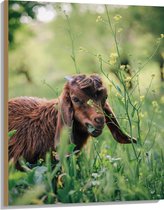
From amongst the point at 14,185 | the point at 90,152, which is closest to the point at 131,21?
the point at 90,152

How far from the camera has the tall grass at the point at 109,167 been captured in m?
3.39

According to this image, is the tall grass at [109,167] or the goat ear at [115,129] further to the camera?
the goat ear at [115,129]

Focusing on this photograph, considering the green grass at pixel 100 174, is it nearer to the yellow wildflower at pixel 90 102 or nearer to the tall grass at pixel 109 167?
the tall grass at pixel 109 167

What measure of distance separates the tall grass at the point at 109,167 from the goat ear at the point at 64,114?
0.12ft

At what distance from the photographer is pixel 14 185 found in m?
3.36

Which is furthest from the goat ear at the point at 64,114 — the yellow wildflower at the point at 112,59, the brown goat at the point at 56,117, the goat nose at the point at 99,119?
the yellow wildflower at the point at 112,59

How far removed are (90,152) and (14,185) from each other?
0.42m

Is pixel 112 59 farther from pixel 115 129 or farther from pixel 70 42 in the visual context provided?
pixel 115 129

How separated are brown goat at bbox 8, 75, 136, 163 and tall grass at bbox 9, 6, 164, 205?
0.05m

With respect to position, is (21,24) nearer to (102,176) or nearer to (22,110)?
(22,110)

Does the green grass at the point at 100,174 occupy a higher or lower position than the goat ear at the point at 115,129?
lower

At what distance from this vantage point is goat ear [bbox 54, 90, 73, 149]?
348 centimetres

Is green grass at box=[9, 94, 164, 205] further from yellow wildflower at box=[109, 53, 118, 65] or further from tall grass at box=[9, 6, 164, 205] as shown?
yellow wildflower at box=[109, 53, 118, 65]

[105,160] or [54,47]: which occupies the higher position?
[54,47]
